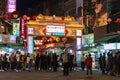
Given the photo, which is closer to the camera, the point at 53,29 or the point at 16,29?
the point at 53,29

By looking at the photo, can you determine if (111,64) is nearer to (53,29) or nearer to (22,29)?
(53,29)

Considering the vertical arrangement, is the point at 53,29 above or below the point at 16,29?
below

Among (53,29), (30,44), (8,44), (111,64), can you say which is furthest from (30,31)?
(111,64)

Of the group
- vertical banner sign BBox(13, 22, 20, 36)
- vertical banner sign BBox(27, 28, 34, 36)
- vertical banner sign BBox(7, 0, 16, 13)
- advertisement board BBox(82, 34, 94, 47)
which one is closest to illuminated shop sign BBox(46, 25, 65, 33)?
vertical banner sign BBox(27, 28, 34, 36)

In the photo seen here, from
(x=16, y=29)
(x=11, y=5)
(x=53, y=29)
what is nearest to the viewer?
(x=53, y=29)

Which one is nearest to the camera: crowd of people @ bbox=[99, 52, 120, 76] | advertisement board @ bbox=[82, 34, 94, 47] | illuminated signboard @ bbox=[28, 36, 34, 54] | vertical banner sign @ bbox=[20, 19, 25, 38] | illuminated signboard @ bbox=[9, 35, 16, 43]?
crowd of people @ bbox=[99, 52, 120, 76]

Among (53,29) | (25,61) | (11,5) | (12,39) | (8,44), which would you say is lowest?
(25,61)

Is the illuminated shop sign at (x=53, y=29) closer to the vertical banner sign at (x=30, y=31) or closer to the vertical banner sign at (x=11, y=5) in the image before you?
the vertical banner sign at (x=30, y=31)

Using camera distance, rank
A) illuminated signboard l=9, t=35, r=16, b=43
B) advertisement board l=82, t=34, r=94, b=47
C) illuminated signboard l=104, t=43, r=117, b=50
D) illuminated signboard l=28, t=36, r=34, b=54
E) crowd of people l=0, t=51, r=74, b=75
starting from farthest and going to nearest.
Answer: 1. illuminated signboard l=9, t=35, r=16, b=43
2. advertisement board l=82, t=34, r=94, b=47
3. illuminated signboard l=28, t=36, r=34, b=54
4. illuminated signboard l=104, t=43, r=117, b=50
5. crowd of people l=0, t=51, r=74, b=75

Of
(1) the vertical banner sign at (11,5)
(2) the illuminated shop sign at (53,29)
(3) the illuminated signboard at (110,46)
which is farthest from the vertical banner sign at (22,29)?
(3) the illuminated signboard at (110,46)

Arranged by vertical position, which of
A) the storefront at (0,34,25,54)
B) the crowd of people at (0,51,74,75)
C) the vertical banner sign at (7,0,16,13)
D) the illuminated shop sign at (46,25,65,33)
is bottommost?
the crowd of people at (0,51,74,75)

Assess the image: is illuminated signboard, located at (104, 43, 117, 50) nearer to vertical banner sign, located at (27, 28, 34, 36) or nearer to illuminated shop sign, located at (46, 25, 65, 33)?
illuminated shop sign, located at (46, 25, 65, 33)

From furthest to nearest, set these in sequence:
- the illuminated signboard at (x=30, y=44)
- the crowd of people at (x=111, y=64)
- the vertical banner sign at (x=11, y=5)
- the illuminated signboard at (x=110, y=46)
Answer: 1. the vertical banner sign at (x=11, y=5)
2. the illuminated signboard at (x=30, y=44)
3. the illuminated signboard at (x=110, y=46)
4. the crowd of people at (x=111, y=64)

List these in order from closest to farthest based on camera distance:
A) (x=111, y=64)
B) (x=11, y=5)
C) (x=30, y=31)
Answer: (x=111, y=64) < (x=30, y=31) < (x=11, y=5)
